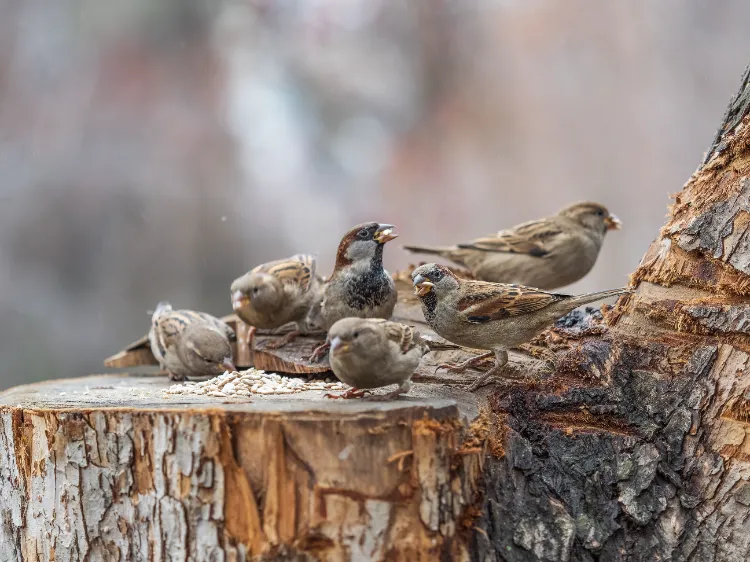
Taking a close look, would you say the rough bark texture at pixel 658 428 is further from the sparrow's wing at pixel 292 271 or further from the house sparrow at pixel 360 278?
the sparrow's wing at pixel 292 271

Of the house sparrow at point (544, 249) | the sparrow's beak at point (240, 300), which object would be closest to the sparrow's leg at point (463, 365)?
the sparrow's beak at point (240, 300)

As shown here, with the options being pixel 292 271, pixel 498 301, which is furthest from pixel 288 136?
pixel 498 301

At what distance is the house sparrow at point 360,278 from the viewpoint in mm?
3582

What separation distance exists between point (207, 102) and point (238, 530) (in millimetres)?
4667

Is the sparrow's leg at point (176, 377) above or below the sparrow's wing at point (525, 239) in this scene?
below

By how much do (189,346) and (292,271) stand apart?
71cm

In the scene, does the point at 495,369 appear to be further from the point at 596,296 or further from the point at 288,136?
the point at 288,136

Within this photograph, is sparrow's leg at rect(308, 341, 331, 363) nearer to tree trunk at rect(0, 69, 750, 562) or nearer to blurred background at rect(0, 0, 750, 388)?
tree trunk at rect(0, 69, 750, 562)

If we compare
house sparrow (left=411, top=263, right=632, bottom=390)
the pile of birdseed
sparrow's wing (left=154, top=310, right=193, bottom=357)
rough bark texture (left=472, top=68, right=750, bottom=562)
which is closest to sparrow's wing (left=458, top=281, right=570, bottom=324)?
house sparrow (left=411, top=263, right=632, bottom=390)

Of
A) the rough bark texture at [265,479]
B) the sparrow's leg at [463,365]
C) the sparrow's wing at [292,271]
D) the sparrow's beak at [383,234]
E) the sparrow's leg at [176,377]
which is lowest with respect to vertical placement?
the rough bark texture at [265,479]

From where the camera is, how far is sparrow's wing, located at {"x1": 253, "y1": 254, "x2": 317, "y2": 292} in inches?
157

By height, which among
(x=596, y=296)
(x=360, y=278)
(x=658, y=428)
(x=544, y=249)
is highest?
(x=544, y=249)

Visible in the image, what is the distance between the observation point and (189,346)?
3.86 meters

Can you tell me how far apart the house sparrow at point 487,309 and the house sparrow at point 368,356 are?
1.81 ft
